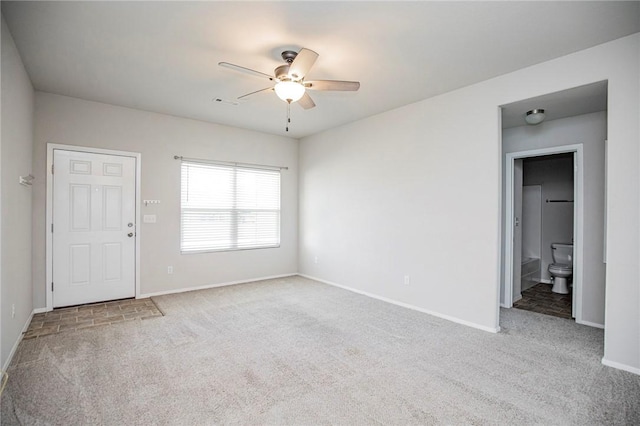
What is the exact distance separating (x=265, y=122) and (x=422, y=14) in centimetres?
331

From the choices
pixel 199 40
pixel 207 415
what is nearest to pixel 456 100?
pixel 199 40

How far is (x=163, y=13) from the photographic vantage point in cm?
239

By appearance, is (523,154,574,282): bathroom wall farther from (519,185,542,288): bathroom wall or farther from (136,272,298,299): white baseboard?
(136,272,298,299): white baseboard

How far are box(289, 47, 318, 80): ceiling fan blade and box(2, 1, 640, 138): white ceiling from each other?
22 centimetres

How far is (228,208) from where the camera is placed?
221 inches

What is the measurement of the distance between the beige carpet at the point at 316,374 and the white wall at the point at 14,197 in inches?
16.8

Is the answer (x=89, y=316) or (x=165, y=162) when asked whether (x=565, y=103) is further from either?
(x=89, y=316)

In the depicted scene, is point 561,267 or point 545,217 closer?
point 561,267

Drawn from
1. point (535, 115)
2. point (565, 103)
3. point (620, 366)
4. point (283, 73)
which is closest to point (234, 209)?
point (283, 73)

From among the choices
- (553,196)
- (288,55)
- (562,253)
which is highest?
(288,55)

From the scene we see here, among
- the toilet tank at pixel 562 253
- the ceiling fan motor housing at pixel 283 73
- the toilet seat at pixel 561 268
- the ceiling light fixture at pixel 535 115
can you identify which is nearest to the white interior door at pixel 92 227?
the ceiling fan motor housing at pixel 283 73

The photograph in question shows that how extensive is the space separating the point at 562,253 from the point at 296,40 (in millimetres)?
5704

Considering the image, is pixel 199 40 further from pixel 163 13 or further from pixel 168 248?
pixel 168 248

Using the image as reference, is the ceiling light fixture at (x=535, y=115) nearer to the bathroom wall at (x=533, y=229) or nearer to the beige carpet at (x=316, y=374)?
the beige carpet at (x=316, y=374)
